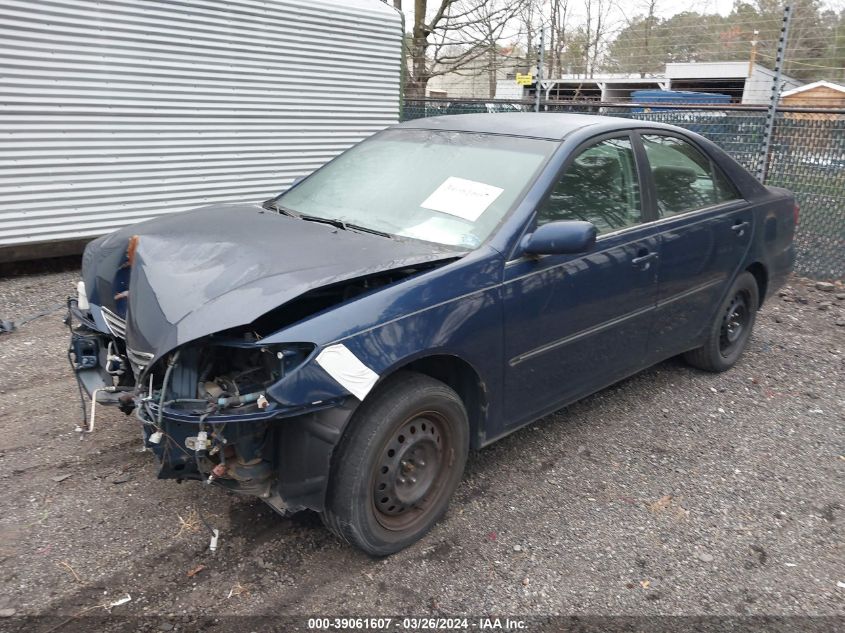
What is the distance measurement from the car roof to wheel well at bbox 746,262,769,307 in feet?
4.78

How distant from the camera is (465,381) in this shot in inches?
122

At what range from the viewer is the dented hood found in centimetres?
249

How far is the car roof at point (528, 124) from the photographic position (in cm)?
366

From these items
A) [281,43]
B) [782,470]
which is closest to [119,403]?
[782,470]

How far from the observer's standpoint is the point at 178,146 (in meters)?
7.69

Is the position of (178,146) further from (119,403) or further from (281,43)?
(119,403)

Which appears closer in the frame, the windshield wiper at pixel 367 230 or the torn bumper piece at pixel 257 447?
the torn bumper piece at pixel 257 447

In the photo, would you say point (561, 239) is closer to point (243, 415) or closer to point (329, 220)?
point (329, 220)

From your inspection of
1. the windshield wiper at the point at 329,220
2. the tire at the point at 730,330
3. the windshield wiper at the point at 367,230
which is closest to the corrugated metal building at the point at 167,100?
the windshield wiper at the point at 329,220

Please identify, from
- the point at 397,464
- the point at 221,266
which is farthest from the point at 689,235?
the point at 221,266

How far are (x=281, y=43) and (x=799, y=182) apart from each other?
6356mm

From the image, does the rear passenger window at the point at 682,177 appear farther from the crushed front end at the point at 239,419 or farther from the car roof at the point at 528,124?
the crushed front end at the point at 239,419

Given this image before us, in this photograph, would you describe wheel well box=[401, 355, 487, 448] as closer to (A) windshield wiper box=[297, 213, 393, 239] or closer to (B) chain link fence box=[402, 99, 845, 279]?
(A) windshield wiper box=[297, 213, 393, 239]

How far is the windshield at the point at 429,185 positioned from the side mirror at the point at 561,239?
215mm
